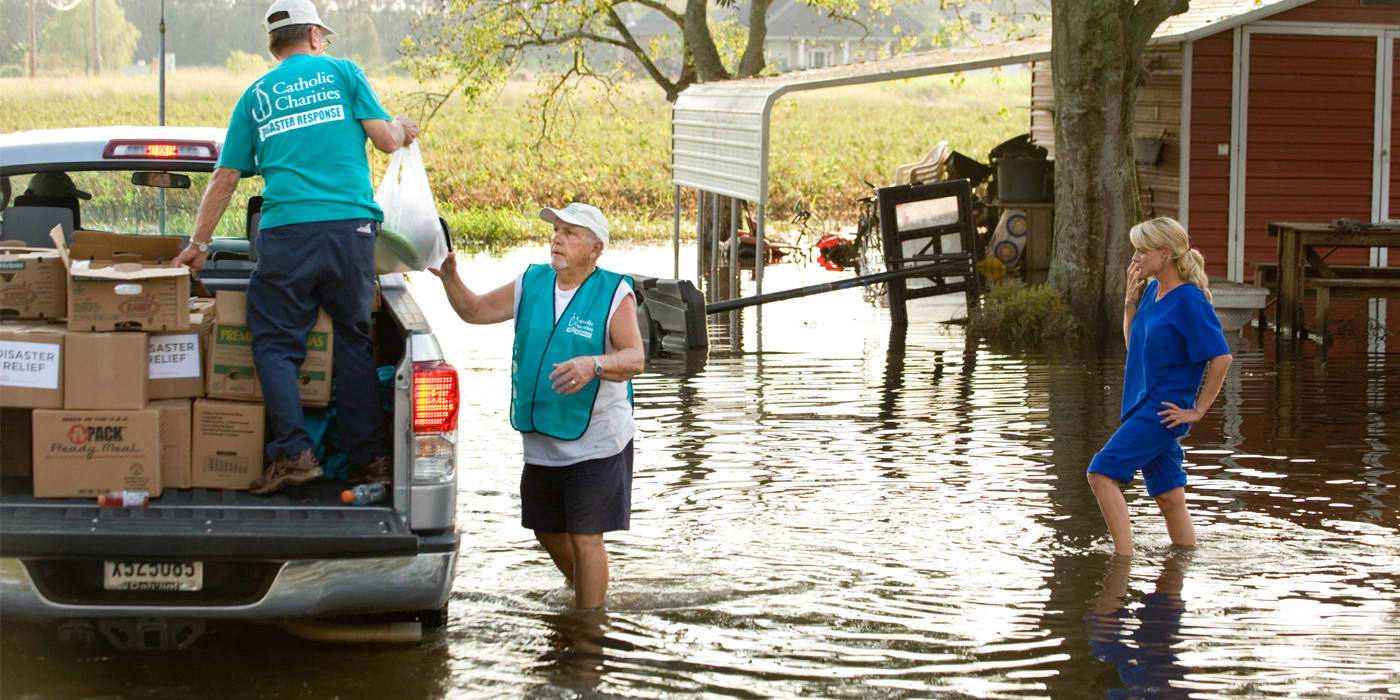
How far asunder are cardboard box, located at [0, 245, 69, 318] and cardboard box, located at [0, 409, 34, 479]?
37 cm

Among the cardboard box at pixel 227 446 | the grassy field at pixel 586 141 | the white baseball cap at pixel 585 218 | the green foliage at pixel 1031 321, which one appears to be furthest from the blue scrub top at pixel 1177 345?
the grassy field at pixel 586 141

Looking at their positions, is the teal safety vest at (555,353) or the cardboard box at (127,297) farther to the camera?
the teal safety vest at (555,353)

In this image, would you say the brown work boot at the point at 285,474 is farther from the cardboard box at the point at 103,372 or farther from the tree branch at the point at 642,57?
the tree branch at the point at 642,57

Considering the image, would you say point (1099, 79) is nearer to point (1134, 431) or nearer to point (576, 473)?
point (1134, 431)

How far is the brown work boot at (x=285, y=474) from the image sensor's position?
5.19 meters

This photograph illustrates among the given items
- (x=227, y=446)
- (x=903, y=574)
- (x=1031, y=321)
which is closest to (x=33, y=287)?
(x=227, y=446)

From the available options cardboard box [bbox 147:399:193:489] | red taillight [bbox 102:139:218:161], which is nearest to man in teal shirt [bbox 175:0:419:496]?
cardboard box [bbox 147:399:193:489]

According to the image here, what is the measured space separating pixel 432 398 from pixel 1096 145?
11.3 meters

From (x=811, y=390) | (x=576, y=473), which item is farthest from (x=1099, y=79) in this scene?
(x=576, y=473)

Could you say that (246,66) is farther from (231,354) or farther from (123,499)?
(123,499)

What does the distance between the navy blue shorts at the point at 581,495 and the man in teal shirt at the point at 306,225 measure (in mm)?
620

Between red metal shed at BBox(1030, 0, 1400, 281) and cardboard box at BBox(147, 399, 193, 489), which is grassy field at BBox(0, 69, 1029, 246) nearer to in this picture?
red metal shed at BBox(1030, 0, 1400, 281)

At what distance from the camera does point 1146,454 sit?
662cm

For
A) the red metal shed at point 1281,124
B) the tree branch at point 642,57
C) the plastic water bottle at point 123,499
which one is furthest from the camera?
the tree branch at point 642,57
